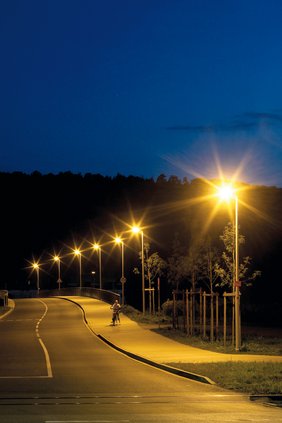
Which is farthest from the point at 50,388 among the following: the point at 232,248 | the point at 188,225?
the point at 188,225

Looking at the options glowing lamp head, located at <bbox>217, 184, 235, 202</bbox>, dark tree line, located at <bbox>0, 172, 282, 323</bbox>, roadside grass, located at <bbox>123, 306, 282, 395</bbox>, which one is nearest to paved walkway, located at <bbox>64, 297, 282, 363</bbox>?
roadside grass, located at <bbox>123, 306, 282, 395</bbox>

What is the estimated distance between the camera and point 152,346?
93.6 feet

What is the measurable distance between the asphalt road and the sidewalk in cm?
98

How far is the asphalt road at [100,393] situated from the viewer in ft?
40.9

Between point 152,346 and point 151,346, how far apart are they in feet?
0.14

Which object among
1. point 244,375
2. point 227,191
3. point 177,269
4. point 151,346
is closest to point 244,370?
point 244,375

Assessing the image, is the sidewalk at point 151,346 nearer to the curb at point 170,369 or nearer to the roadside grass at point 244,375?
the curb at point 170,369

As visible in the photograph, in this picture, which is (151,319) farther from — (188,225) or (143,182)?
(143,182)

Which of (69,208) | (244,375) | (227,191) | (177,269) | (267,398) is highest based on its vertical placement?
(69,208)

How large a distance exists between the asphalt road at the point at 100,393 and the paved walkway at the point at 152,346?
3.59 feet

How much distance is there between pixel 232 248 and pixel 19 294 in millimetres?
86651

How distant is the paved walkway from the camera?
908 inches

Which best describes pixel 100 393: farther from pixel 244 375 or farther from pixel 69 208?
pixel 69 208

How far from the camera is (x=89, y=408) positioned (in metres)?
13.6
